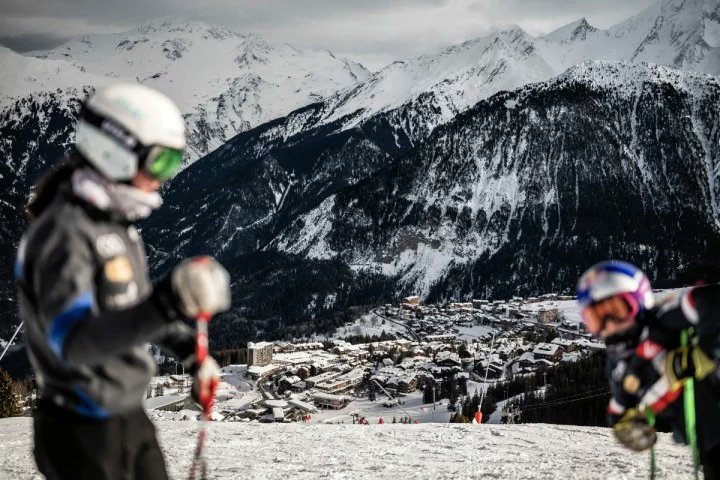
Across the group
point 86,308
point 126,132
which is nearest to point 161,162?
point 126,132

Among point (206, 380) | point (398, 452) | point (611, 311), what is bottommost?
point (398, 452)

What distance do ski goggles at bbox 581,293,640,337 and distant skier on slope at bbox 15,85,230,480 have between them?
9.60ft

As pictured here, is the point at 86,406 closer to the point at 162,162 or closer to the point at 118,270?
the point at 118,270

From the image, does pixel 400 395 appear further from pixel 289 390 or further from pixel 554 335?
pixel 554 335

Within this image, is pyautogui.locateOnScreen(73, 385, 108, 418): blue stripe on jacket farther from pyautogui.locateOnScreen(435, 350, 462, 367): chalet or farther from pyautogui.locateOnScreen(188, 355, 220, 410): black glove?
pyautogui.locateOnScreen(435, 350, 462, 367): chalet

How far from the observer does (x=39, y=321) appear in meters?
2.96

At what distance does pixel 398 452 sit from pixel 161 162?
807 centimetres

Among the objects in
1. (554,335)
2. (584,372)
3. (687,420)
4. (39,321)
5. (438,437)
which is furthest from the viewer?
(554,335)

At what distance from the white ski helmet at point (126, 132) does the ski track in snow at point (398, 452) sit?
6.34 metres

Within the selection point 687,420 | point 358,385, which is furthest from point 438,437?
point 358,385

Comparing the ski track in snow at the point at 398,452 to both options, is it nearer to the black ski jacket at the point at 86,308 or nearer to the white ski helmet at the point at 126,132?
the black ski jacket at the point at 86,308

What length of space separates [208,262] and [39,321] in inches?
38.5

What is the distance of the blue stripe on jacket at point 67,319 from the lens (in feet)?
8.87

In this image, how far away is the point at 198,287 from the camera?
2.64 meters
